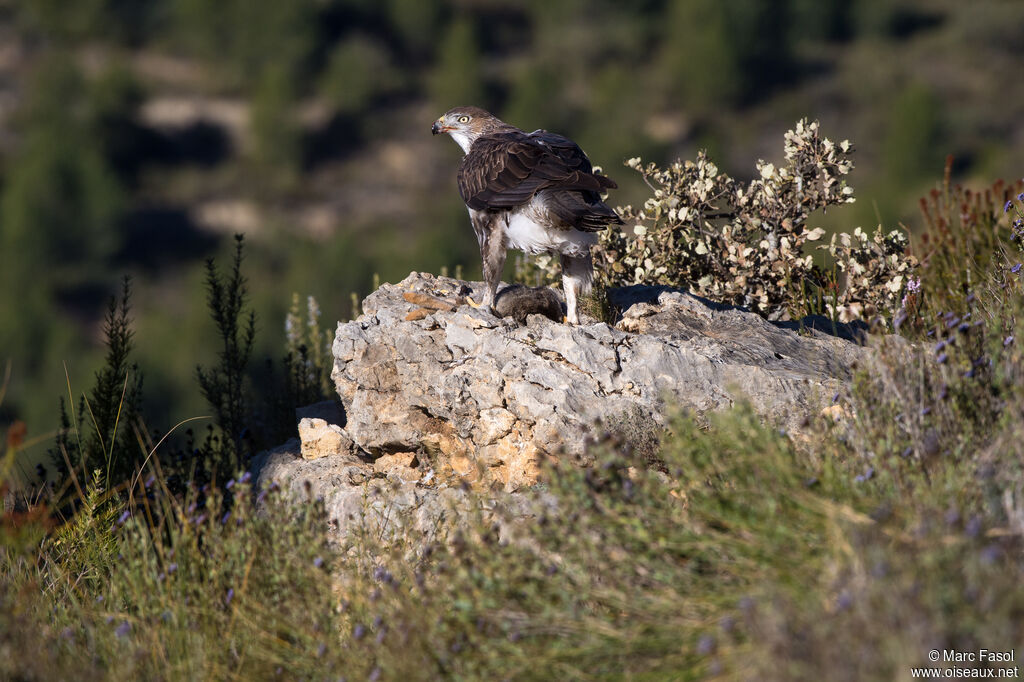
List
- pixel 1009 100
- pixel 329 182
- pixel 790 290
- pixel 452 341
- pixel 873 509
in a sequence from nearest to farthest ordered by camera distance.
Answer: pixel 873 509
pixel 452 341
pixel 790 290
pixel 1009 100
pixel 329 182

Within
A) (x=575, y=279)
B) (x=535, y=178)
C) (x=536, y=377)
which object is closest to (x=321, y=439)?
(x=536, y=377)

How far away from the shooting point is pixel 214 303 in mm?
6742

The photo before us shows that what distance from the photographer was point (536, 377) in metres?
5.00

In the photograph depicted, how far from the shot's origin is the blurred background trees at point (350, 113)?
234 ft

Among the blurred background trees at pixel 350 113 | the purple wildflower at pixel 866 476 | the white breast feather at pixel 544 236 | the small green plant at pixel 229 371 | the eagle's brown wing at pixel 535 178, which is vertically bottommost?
the purple wildflower at pixel 866 476

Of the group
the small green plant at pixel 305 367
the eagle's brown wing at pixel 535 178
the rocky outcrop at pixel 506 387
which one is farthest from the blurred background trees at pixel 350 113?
the rocky outcrop at pixel 506 387

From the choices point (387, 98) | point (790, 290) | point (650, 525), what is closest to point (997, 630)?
point (650, 525)

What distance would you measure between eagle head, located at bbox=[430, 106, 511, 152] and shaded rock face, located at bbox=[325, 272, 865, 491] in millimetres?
1476

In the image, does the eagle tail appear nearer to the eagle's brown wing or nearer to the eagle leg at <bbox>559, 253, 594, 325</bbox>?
the eagle's brown wing

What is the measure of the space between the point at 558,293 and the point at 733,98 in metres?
87.3

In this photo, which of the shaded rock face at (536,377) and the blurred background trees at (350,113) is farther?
Answer: the blurred background trees at (350,113)

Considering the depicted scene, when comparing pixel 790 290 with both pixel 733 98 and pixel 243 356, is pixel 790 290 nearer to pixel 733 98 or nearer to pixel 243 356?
pixel 243 356

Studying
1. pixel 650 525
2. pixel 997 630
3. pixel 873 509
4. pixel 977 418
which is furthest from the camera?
pixel 977 418

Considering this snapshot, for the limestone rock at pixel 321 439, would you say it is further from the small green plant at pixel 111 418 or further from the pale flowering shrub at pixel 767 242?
the pale flowering shrub at pixel 767 242
